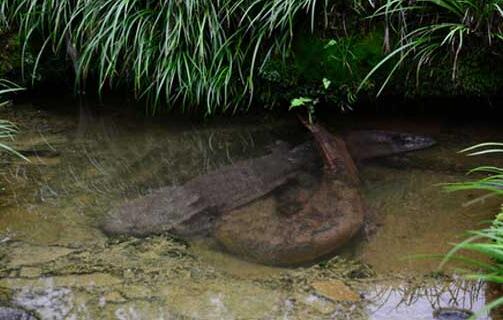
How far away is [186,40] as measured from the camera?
157 inches

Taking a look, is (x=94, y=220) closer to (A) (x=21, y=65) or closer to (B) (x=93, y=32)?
(B) (x=93, y=32)

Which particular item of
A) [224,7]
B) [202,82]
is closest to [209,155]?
[202,82]

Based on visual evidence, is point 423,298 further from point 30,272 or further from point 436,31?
point 436,31

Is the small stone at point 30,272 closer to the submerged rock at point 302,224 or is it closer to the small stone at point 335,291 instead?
the submerged rock at point 302,224

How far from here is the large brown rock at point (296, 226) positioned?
2.84m

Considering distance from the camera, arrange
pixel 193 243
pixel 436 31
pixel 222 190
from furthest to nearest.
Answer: pixel 436 31 < pixel 222 190 < pixel 193 243

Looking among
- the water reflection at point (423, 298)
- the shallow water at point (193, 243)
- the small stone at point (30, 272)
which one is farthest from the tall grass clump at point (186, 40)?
the water reflection at point (423, 298)

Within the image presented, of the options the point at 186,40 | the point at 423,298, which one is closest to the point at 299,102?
the point at 186,40

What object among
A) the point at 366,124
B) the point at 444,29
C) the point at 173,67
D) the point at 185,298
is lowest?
the point at 185,298

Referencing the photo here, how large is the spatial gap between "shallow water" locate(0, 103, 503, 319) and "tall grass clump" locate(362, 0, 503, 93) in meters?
0.44

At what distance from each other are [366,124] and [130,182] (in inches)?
60.1

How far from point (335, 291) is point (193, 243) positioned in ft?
2.41

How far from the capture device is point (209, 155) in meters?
3.86

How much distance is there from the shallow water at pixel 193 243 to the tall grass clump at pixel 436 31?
1.44 feet
